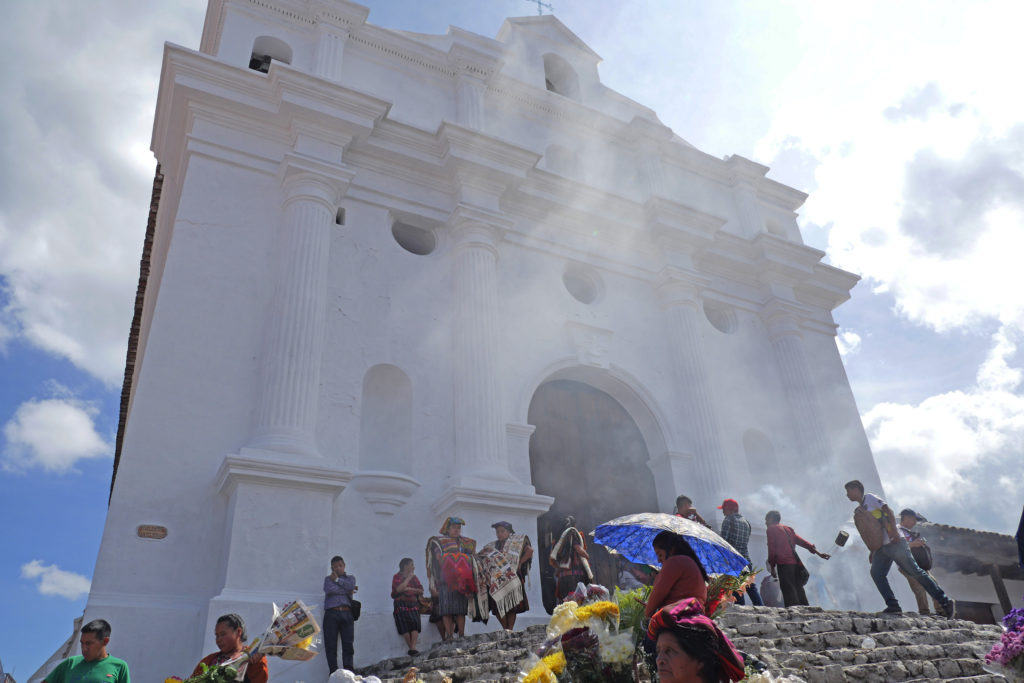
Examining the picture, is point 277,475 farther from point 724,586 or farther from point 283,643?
point 724,586

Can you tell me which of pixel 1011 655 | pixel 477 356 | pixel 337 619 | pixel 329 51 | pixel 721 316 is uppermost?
pixel 329 51

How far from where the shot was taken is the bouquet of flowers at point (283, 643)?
422 cm

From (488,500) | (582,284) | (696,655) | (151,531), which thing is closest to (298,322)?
(151,531)

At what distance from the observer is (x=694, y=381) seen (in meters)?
14.9

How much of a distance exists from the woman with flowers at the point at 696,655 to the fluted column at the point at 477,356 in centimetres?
843

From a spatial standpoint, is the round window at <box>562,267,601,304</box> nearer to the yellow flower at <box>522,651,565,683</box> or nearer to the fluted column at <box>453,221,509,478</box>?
the fluted column at <box>453,221,509,478</box>

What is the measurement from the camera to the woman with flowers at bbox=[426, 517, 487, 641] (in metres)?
8.60

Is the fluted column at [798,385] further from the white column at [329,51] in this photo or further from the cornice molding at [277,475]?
the white column at [329,51]

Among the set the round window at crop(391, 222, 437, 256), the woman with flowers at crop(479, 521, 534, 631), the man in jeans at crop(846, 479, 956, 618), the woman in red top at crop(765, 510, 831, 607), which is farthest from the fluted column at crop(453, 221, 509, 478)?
the man in jeans at crop(846, 479, 956, 618)

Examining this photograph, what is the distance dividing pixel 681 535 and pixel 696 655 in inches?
83.4

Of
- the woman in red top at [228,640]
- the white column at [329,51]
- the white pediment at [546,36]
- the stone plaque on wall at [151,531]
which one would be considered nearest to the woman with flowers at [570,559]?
the stone plaque on wall at [151,531]

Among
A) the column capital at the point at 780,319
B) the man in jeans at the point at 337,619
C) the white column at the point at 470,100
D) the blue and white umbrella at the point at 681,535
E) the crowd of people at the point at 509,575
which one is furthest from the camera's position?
the column capital at the point at 780,319

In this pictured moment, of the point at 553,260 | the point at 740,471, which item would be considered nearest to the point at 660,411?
the point at 740,471

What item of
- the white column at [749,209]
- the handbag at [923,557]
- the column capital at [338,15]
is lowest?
the handbag at [923,557]
